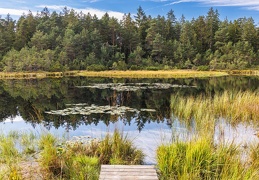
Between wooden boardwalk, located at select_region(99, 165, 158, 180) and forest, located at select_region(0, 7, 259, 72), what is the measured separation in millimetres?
35405

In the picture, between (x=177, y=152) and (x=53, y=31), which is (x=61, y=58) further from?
(x=177, y=152)

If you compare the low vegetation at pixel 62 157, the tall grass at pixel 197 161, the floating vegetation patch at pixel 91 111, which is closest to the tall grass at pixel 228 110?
the floating vegetation patch at pixel 91 111

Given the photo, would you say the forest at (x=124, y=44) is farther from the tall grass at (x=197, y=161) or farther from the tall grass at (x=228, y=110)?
the tall grass at (x=197, y=161)

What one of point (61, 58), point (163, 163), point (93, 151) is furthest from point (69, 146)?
point (61, 58)

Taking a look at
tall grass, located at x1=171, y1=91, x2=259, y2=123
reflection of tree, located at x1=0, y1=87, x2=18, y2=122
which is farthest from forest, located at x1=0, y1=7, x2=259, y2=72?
tall grass, located at x1=171, y1=91, x2=259, y2=123

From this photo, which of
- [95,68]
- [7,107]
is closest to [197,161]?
[7,107]

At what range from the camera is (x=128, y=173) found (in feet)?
14.3

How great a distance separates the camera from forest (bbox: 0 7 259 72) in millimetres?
42156

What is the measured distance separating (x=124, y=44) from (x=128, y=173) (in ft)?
165

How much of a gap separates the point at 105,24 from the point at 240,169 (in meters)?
51.5

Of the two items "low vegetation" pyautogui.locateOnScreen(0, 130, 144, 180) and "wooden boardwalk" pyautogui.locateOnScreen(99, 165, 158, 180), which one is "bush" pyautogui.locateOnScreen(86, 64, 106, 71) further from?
"wooden boardwalk" pyautogui.locateOnScreen(99, 165, 158, 180)

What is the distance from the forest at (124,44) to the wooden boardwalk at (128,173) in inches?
1394

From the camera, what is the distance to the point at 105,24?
53.4 meters

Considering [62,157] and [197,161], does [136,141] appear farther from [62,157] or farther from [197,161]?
[197,161]
